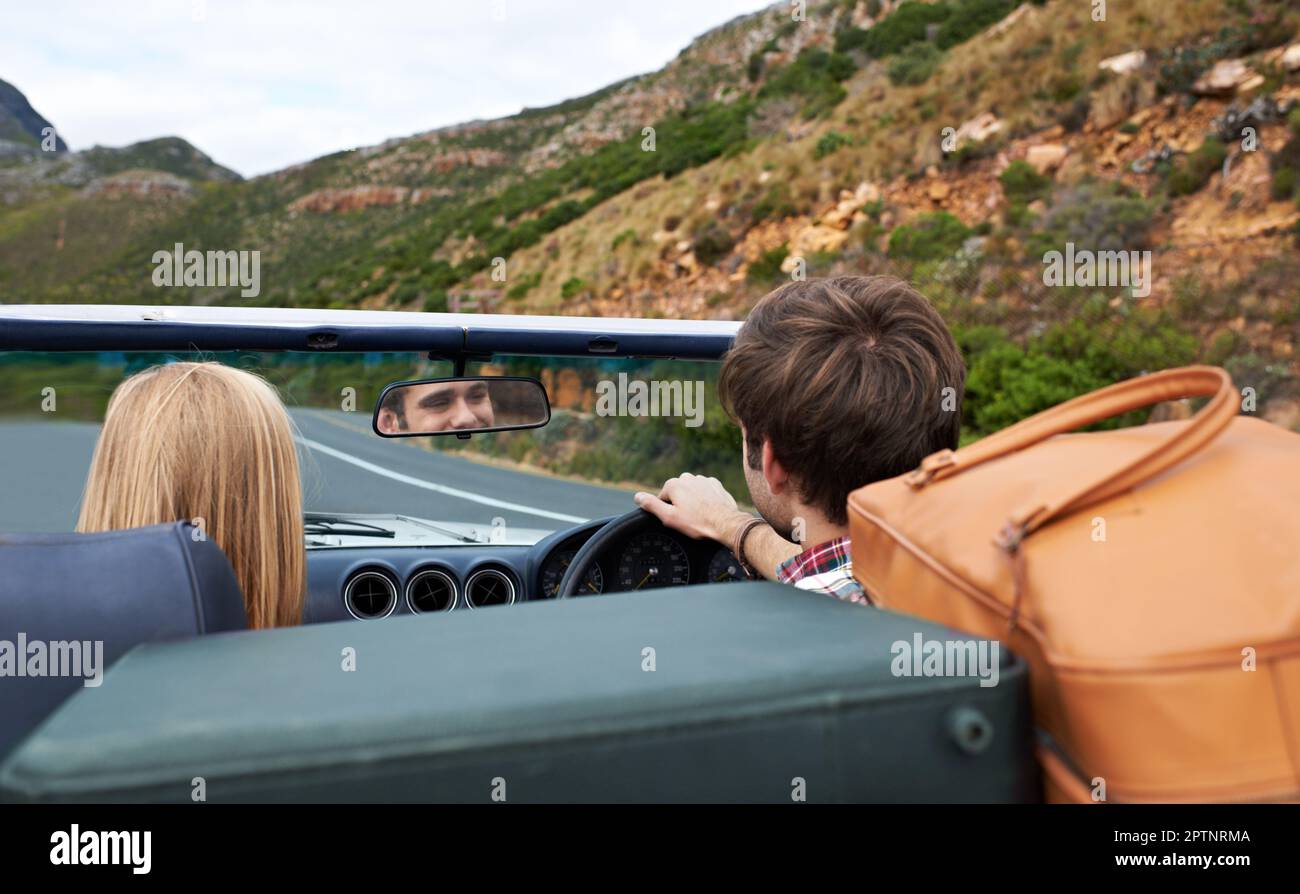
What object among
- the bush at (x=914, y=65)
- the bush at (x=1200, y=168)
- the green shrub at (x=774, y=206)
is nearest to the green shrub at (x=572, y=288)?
the green shrub at (x=774, y=206)

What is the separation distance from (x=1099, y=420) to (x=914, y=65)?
106ft

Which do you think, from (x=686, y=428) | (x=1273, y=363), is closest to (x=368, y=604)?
(x=686, y=428)

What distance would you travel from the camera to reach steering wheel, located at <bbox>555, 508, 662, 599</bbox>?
11.2ft

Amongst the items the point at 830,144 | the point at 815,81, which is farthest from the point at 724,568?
the point at 815,81

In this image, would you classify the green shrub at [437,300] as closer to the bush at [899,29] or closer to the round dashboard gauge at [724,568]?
the bush at [899,29]

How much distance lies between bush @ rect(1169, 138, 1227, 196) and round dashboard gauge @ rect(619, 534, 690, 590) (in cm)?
1981

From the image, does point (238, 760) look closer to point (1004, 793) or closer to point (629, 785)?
point (629, 785)

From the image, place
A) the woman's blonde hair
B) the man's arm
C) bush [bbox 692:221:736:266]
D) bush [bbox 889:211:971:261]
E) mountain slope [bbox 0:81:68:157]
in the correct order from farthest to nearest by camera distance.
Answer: mountain slope [bbox 0:81:68:157]
bush [bbox 692:221:736:266]
bush [bbox 889:211:971:261]
the man's arm
the woman's blonde hair

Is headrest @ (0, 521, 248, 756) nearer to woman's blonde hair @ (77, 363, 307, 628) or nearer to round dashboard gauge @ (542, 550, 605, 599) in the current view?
woman's blonde hair @ (77, 363, 307, 628)

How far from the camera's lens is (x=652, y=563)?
139 inches

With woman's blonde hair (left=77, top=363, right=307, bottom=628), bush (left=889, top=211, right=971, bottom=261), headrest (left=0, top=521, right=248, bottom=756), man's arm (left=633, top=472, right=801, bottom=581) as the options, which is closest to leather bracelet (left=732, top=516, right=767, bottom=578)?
man's arm (left=633, top=472, right=801, bottom=581)

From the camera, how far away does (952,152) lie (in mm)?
25688
